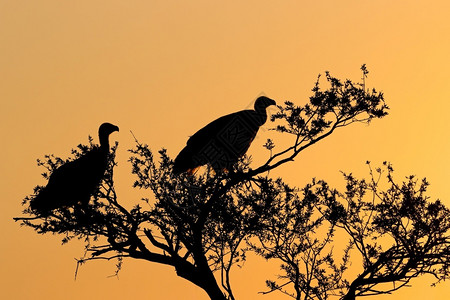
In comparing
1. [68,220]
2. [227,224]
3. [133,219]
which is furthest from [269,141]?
[68,220]

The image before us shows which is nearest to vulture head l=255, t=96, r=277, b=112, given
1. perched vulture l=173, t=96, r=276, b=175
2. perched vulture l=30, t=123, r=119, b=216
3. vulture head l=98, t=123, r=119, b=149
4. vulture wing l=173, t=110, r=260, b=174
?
perched vulture l=173, t=96, r=276, b=175

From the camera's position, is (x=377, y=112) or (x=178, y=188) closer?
(x=377, y=112)

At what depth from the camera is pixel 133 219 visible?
11.4 metres

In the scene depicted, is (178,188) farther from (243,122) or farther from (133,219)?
(243,122)

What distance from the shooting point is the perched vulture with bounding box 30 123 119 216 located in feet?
40.3

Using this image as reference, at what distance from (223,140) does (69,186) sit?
349 cm

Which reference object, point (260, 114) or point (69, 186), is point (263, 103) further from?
point (69, 186)

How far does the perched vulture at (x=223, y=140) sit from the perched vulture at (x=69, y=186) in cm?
188

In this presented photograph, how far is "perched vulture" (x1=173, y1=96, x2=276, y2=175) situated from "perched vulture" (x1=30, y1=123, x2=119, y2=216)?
1.88 m

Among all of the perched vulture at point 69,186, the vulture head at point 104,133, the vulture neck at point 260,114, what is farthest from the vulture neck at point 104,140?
the vulture neck at point 260,114

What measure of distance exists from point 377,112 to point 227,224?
3.63 m

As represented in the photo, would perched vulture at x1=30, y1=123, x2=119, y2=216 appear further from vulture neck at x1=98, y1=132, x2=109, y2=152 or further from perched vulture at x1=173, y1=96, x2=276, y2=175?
perched vulture at x1=173, y1=96, x2=276, y2=175

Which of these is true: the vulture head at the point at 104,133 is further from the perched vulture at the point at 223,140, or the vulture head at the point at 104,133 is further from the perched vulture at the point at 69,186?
the perched vulture at the point at 223,140

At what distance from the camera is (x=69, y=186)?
40.8 feet
